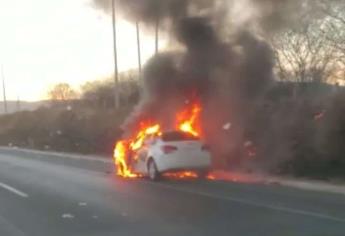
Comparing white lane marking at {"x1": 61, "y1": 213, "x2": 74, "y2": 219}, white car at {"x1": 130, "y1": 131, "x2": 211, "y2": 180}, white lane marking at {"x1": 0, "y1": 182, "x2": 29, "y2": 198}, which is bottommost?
white lane marking at {"x1": 61, "y1": 213, "x2": 74, "y2": 219}

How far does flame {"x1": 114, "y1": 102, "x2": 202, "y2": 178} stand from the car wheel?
82 cm

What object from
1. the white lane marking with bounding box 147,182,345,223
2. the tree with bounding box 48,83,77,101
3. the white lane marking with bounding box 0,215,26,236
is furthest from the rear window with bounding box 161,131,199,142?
the tree with bounding box 48,83,77,101

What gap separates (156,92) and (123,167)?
154 inches

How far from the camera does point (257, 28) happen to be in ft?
81.9

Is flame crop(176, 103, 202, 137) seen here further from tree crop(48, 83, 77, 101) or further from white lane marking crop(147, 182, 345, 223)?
tree crop(48, 83, 77, 101)

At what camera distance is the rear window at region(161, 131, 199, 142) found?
70.4 feet

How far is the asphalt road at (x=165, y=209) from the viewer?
11.5 metres

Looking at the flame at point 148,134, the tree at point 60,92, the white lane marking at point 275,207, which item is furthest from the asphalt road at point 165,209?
the tree at point 60,92

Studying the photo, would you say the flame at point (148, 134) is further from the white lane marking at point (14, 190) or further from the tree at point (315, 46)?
the tree at point (315, 46)

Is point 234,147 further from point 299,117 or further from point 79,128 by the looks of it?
point 79,128

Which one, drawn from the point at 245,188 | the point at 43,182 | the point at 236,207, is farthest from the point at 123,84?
the point at 236,207

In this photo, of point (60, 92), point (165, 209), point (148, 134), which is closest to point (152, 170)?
point (148, 134)

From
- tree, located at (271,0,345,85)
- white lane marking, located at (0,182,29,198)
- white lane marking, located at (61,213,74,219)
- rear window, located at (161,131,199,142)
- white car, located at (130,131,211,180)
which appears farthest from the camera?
tree, located at (271,0,345,85)

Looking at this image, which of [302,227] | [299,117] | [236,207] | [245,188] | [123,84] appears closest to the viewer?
[302,227]
